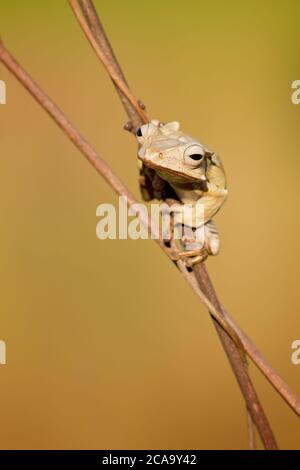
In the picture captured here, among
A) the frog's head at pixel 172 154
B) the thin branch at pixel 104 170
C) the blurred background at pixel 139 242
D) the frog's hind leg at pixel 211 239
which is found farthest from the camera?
the blurred background at pixel 139 242

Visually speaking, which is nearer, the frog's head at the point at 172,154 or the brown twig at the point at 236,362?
the brown twig at the point at 236,362

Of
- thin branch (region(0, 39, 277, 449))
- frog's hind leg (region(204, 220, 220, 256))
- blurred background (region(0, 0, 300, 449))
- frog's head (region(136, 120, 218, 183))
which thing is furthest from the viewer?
blurred background (region(0, 0, 300, 449))

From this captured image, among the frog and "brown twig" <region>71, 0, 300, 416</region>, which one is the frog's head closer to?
the frog

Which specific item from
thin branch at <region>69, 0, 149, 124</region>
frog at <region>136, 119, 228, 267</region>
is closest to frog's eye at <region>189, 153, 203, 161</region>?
frog at <region>136, 119, 228, 267</region>

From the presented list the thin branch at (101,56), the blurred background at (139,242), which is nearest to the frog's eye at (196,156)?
the thin branch at (101,56)

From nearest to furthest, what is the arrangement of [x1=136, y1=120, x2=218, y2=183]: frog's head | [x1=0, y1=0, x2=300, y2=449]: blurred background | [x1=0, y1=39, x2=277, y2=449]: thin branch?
[x1=0, y1=39, x2=277, y2=449]: thin branch < [x1=136, y1=120, x2=218, y2=183]: frog's head < [x1=0, y1=0, x2=300, y2=449]: blurred background

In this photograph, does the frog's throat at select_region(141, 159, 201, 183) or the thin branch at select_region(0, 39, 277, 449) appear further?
the frog's throat at select_region(141, 159, 201, 183)

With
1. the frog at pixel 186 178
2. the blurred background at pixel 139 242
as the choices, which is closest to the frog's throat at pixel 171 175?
the frog at pixel 186 178

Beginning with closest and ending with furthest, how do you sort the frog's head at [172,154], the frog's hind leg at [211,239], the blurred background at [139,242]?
the frog's head at [172,154]
the frog's hind leg at [211,239]
the blurred background at [139,242]

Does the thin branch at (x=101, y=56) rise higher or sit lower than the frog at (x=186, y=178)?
higher

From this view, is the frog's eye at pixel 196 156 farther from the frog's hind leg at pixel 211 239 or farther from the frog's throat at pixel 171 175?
the frog's hind leg at pixel 211 239
